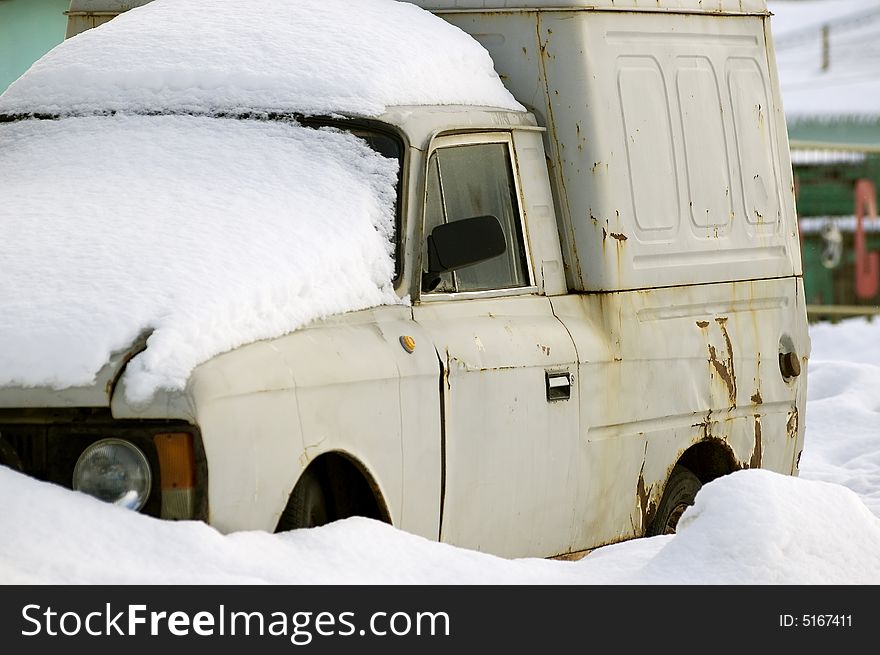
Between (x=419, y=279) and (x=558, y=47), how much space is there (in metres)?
1.55

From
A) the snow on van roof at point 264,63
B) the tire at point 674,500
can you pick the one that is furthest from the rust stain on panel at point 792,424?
the snow on van roof at point 264,63

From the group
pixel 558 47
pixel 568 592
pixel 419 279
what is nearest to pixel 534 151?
pixel 558 47

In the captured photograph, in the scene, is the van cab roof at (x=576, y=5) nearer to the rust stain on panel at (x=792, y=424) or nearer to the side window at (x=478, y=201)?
the side window at (x=478, y=201)

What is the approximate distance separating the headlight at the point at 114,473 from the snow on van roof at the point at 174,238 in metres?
0.18

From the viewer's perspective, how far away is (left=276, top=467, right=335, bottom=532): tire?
4.98 meters

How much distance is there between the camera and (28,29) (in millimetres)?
11617

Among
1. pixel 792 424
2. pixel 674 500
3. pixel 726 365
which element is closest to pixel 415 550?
pixel 674 500

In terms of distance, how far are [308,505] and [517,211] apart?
5.68 ft

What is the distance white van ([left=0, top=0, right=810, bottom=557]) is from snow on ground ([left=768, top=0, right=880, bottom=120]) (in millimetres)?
24418

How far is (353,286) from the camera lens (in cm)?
538

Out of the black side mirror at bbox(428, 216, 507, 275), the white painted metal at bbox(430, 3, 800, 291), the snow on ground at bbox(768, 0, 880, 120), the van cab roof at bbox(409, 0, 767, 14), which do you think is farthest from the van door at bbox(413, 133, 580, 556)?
the snow on ground at bbox(768, 0, 880, 120)

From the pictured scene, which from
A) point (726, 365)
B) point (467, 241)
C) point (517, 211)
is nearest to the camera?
point (467, 241)

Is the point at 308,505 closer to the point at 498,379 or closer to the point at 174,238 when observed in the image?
the point at 174,238

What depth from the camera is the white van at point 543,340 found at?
15.4 ft
